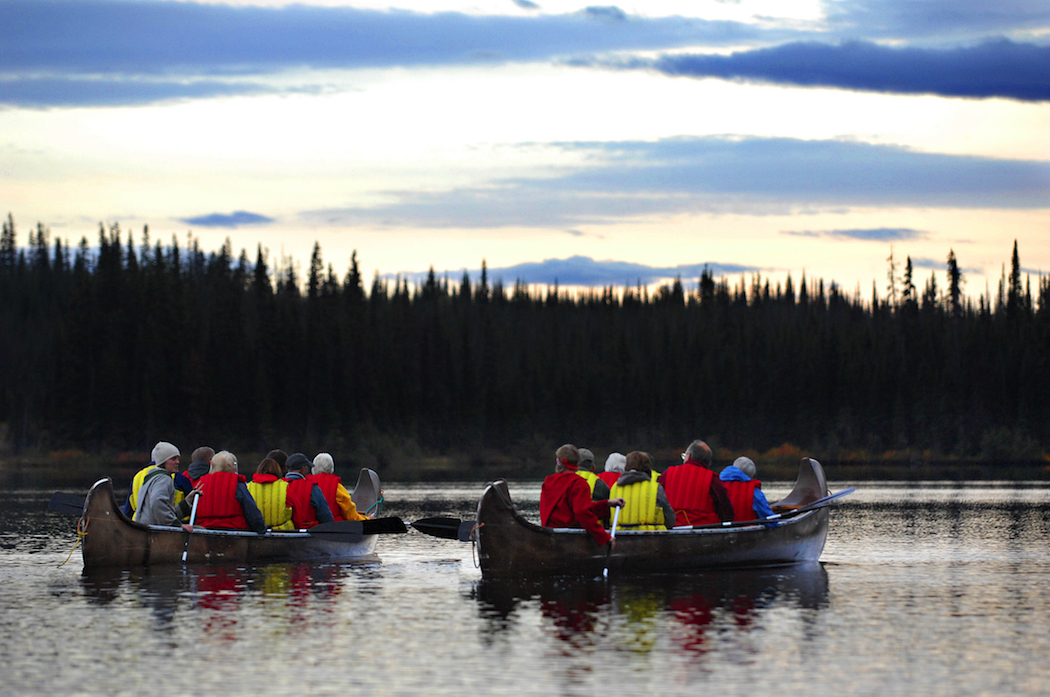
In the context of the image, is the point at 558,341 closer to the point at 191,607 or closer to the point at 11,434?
the point at 11,434

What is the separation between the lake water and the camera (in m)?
12.8

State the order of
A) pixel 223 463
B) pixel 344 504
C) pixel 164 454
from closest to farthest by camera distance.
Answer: pixel 164 454
pixel 223 463
pixel 344 504

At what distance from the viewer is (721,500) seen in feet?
75.8

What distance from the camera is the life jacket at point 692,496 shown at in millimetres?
22891

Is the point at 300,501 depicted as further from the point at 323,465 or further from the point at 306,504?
the point at 323,465

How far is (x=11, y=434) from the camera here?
4815 inches

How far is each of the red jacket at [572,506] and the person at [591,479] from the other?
1.77 feet

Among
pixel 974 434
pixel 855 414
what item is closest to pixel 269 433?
pixel 855 414

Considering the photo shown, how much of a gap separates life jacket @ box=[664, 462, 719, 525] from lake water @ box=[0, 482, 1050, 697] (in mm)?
993

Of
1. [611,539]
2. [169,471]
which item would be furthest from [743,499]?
[169,471]

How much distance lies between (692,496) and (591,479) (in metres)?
1.87

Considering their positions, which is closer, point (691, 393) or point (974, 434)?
point (974, 434)

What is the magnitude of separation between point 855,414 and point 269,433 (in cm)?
5627

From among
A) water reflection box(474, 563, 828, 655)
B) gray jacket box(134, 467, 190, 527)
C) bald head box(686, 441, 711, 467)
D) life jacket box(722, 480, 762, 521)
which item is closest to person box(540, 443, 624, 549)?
water reflection box(474, 563, 828, 655)
